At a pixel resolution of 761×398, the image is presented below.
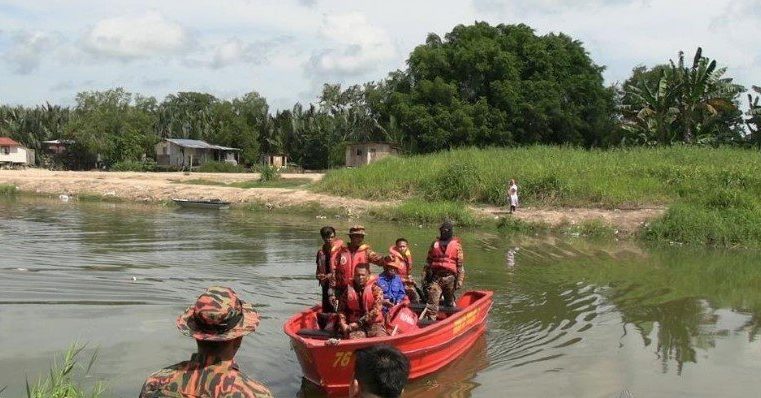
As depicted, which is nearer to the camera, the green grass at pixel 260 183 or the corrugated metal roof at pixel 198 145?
the green grass at pixel 260 183

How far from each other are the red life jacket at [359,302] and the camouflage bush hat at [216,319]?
17.1 feet

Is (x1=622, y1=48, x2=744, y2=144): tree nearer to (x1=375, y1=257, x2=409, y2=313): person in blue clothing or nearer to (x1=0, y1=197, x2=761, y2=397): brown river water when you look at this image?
(x1=0, y1=197, x2=761, y2=397): brown river water

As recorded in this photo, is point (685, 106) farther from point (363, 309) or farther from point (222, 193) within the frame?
point (363, 309)

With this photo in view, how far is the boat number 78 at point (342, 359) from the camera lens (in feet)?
26.2

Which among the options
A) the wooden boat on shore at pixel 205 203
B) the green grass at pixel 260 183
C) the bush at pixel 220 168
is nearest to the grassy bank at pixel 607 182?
the wooden boat on shore at pixel 205 203

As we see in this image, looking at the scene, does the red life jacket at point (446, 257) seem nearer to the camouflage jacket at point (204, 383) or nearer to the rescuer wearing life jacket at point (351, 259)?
the rescuer wearing life jacket at point (351, 259)

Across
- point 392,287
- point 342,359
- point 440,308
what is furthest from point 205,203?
point 342,359

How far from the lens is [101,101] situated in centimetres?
6831

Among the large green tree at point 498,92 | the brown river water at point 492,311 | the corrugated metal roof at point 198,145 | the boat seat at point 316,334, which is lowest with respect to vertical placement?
the brown river water at point 492,311

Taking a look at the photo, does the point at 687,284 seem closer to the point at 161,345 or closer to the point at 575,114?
the point at 161,345

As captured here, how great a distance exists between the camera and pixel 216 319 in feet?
11.1

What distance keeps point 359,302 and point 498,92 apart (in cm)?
3912

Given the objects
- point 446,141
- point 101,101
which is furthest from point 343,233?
point 101,101

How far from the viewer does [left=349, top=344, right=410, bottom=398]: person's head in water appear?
3291 mm
